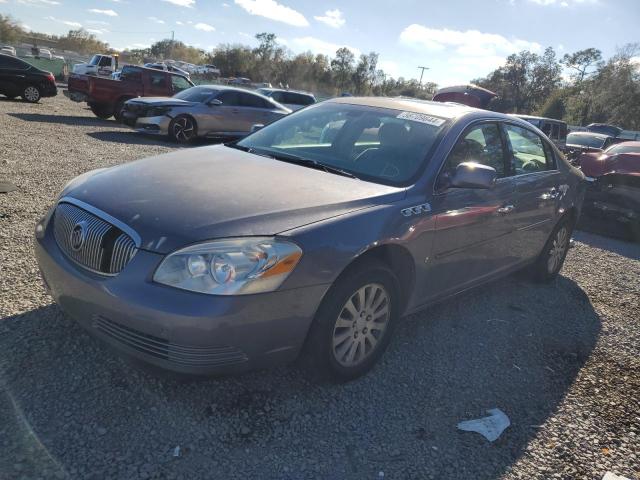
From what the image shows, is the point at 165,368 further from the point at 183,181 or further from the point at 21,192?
the point at 21,192

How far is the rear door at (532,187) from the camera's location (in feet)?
14.0

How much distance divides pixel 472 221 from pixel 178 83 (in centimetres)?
1489

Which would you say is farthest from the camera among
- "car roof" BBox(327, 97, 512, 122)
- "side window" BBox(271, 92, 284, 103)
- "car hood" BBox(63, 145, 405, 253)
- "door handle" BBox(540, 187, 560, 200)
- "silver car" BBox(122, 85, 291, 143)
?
"side window" BBox(271, 92, 284, 103)

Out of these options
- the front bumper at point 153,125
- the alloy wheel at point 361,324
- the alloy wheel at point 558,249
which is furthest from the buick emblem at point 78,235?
the front bumper at point 153,125

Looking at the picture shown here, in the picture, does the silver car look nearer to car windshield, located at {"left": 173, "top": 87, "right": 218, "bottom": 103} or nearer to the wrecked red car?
car windshield, located at {"left": 173, "top": 87, "right": 218, "bottom": 103}

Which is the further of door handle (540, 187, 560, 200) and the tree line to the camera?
the tree line

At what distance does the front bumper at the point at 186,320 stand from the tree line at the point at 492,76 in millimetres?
15439

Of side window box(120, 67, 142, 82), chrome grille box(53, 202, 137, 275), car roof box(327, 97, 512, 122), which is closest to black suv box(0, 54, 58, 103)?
side window box(120, 67, 142, 82)

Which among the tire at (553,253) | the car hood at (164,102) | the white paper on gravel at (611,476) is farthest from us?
the car hood at (164,102)

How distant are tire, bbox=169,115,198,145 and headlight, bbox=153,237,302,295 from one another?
10.7 m

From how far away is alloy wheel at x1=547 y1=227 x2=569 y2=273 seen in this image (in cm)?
524

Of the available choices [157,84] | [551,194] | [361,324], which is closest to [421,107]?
[551,194]

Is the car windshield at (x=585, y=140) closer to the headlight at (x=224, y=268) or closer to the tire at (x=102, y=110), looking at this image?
the tire at (x=102, y=110)

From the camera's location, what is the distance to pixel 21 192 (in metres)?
6.03
